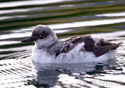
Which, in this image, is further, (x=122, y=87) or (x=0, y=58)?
(x=0, y=58)

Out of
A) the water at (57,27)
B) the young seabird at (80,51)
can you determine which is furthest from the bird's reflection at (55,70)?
the young seabird at (80,51)

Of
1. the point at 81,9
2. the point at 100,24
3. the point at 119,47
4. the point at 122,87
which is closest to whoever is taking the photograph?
the point at 122,87

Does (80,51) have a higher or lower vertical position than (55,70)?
higher

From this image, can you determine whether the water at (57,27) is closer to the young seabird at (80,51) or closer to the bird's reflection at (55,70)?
the bird's reflection at (55,70)

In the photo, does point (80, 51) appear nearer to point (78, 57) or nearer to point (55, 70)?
point (78, 57)

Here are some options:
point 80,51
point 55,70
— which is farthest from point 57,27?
point 55,70

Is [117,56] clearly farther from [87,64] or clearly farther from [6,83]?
[6,83]

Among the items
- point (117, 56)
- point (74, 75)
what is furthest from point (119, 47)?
point (74, 75)

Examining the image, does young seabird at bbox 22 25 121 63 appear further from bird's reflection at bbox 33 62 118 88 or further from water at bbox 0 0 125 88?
water at bbox 0 0 125 88
